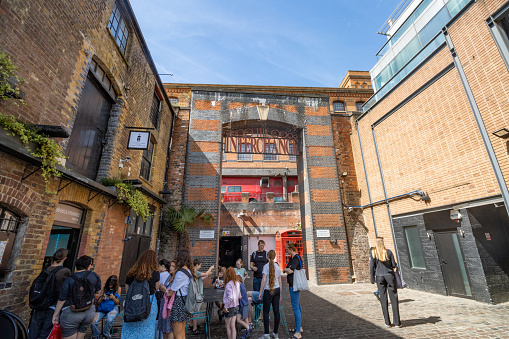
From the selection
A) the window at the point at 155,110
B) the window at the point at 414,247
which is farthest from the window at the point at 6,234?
the window at the point at 414,247

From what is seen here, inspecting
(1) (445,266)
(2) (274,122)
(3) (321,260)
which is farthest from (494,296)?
(2) (274,122)

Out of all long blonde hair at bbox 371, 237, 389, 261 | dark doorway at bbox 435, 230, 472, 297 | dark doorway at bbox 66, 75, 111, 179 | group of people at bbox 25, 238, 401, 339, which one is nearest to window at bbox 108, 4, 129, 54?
dark doorway at bbox 66, 75, 111, 179

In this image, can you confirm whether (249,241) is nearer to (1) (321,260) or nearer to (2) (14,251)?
(1) (321,260)

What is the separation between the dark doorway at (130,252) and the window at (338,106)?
1949cm

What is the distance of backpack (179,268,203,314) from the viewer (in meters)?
3.82

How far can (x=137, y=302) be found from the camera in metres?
3.35

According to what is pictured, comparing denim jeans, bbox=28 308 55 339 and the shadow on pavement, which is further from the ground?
denim jeans, bbox=28 308 55 339

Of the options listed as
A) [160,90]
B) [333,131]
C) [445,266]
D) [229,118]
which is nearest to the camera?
[445,266]

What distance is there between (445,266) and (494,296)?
5.09ft

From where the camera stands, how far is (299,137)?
14203 millimetres

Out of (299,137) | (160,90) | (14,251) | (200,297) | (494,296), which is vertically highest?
(160,90)

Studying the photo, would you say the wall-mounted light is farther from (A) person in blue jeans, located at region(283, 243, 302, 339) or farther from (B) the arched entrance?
(B) the arched entrance

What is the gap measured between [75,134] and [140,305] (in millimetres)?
5038

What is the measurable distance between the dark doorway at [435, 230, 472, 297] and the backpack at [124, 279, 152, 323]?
31.8ft
